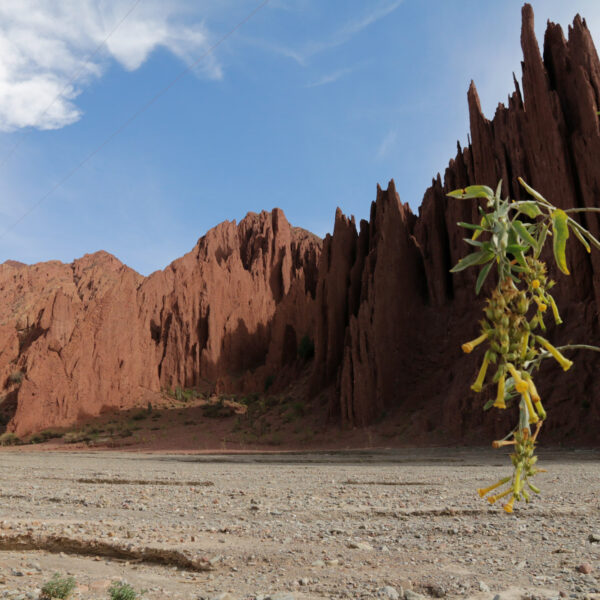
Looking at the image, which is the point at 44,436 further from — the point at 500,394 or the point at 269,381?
the point at 500,394

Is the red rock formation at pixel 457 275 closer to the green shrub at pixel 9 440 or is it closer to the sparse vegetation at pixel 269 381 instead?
the sparse vegetation at pixel 269 381

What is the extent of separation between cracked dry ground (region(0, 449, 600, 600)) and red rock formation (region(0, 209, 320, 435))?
32470 millimetres

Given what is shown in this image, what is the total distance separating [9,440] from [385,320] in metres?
27.4

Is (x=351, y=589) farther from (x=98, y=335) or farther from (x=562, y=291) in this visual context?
(x=98, y=335)

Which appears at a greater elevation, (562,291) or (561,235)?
(562,291)

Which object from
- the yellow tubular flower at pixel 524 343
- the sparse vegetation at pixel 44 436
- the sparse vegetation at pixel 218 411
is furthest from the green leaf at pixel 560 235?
the sparse vegetation at pixel 218 411

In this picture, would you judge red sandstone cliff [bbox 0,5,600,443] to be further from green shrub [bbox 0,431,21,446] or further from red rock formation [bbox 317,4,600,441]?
green shrub [bbox 0,431,21,446]

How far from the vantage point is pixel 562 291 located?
2864 centimetres

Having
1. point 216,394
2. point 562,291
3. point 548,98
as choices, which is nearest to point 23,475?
point 562,291

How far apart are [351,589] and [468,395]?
24.6 meters

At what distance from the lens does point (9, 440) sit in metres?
38.5

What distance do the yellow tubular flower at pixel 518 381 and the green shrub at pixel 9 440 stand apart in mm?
43550

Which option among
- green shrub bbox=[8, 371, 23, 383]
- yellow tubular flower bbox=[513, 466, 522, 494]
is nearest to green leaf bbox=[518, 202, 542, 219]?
yellow tubular flower bbox=[513, 466, 522, 494]

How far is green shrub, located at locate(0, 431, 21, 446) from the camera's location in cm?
3834
